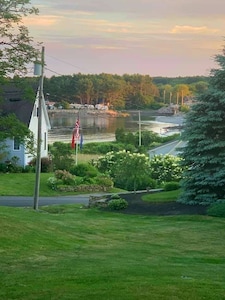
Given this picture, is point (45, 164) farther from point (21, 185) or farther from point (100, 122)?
point (100, 122)

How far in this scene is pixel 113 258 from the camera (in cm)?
1431

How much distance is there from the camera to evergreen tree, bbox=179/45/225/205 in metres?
27.3

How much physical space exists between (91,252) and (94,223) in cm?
756

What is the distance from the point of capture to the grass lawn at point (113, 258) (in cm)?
938

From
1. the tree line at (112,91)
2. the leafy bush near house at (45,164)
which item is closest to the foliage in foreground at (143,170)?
the leafy bush near house at (45,164)

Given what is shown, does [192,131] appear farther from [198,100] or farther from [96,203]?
[96,203]

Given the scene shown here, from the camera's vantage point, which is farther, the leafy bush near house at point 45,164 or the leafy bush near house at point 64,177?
the leafy bush near house at point 45,164

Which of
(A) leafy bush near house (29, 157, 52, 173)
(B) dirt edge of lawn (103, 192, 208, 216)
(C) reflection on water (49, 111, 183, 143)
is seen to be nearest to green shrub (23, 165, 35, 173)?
(A) leafy bush near house (29, 157, 52, 173)

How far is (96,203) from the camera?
29.9 metres

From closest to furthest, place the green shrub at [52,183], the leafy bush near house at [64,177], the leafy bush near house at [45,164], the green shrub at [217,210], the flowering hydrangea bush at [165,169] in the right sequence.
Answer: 1. the green shrub at [217,210]
2. the green shrub at [52,183]
3. the leafy bush near house at [64,177]
4. the flowering hydrangea bush at [165,169]
5. the leafy bush near house at [45,164]

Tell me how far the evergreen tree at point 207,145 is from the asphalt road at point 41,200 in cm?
971

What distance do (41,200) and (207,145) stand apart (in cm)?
1440

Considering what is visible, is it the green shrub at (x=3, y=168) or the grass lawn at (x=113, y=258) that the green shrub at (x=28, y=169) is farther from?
the grass lawn at (x=113, y=258)

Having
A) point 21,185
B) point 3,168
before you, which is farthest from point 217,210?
point 3,168
